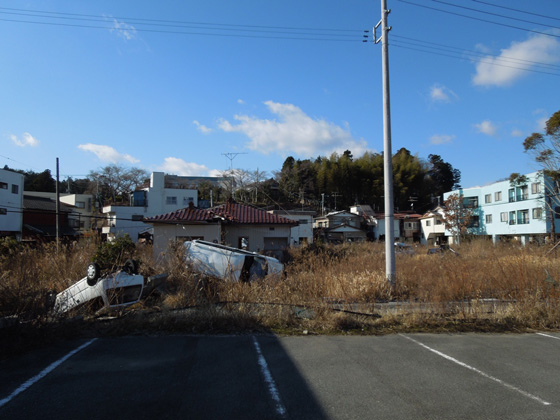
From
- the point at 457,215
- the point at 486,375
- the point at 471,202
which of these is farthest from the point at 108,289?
the point at 471,202

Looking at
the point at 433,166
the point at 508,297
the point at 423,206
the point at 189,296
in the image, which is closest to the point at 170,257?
the point at 189,296

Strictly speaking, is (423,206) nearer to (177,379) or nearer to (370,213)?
(370,213)

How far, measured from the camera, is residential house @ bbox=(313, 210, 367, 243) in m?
49.3

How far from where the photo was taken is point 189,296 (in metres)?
7.56

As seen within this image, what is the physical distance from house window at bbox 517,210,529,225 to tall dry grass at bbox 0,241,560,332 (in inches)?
1339

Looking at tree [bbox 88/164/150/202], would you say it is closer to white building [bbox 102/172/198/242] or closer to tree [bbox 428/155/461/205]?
white building [bbox 102/172/198/242]

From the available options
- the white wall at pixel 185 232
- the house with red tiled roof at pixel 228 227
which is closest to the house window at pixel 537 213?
the house with red tiled roof at pixel 228 227

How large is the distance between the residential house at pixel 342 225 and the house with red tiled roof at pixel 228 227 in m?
26.4

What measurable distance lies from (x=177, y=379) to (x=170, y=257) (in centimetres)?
731

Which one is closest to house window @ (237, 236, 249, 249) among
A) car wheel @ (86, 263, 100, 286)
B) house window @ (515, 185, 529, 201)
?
car wheel @ (86, 263, 100, 286)

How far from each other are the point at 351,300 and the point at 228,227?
47.1 ft

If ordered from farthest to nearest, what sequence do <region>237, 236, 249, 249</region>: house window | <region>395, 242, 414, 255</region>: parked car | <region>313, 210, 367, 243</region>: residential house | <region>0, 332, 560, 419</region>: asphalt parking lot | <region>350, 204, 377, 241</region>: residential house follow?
<region>350, 204, 377, 241</region>: residential house < <region>313, 210, 367, 243</region>: residential house < <region>395, 242, 414, 255</region>: parked car < <region>237, 236, 249, 249</region>: house window < <region>0, 332, 560, 419</region>: asphalt parking lot

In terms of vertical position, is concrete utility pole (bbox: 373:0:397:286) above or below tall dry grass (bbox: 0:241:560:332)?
above

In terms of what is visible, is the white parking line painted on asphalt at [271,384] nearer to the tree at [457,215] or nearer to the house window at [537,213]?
the house window at [537,213]
